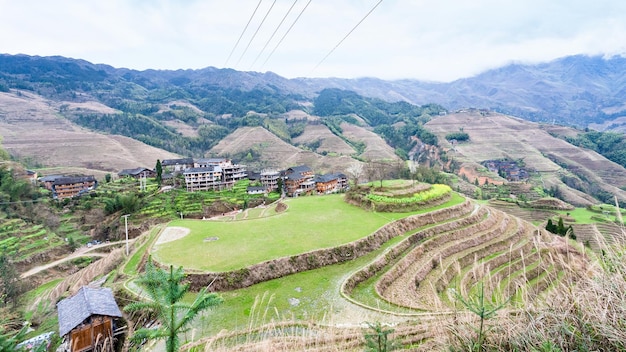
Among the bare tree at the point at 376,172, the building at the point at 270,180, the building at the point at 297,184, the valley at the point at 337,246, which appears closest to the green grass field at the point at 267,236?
the valley at the point at 337,246

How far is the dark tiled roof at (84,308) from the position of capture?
12465 mm

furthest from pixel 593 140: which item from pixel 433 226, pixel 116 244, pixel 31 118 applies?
pixel 31 118

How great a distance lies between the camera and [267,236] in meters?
21.5

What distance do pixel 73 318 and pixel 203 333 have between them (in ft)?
19.0

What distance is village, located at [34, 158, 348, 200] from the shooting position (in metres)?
53.5

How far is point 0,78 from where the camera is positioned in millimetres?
175625

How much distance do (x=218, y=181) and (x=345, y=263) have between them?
44.9 meters

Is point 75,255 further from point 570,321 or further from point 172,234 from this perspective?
point 570,321

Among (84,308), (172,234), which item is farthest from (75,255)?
(84,308)

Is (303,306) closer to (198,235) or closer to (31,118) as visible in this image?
(198,235)

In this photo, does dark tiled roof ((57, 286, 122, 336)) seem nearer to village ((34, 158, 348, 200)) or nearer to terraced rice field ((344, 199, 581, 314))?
terraced rice field ((344, 199, 581, 314))

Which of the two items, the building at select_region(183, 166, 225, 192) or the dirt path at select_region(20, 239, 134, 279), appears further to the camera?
the building at select_region(183, 166, 225, 192)

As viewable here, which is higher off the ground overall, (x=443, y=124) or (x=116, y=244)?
(x=443, y=124)

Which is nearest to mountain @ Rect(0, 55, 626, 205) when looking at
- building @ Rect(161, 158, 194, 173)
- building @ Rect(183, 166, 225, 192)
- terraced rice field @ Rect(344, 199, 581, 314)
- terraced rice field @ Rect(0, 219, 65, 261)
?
building @ Rect(161, 158, 194, 173)
